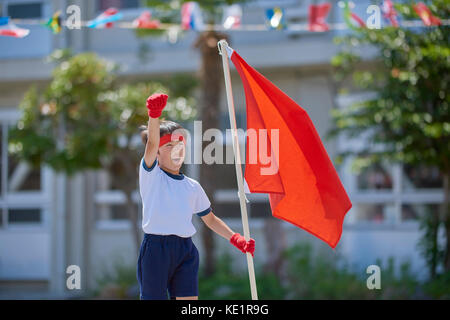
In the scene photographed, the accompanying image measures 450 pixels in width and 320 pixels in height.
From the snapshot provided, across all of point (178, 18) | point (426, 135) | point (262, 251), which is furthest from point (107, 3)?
point (426, 135)

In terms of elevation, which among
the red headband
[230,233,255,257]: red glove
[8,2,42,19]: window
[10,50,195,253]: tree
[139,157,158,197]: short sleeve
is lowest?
[230,233,255,257]: red glove

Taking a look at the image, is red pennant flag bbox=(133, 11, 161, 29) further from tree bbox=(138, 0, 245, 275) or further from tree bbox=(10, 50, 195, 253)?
tree bbox=(10, 50, 195, 253)

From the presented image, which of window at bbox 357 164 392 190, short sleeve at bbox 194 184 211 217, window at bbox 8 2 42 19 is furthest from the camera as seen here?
window at bbox 8 2 42 19

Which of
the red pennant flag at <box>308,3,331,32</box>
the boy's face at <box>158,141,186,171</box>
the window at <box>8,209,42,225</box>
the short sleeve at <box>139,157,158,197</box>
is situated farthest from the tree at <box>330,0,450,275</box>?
the window at <box>8,209,42,225</box>

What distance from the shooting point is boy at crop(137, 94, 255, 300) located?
142 inches

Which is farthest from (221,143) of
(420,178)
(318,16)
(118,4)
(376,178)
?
(118,4)

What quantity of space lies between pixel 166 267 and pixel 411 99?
4.78 meters

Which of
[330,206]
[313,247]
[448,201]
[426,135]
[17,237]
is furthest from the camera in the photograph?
[17,237]

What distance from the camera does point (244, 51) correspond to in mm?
9914

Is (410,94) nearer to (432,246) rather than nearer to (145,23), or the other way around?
(432,246)

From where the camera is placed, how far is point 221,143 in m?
6.33

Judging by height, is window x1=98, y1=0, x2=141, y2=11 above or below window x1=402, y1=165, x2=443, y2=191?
above
